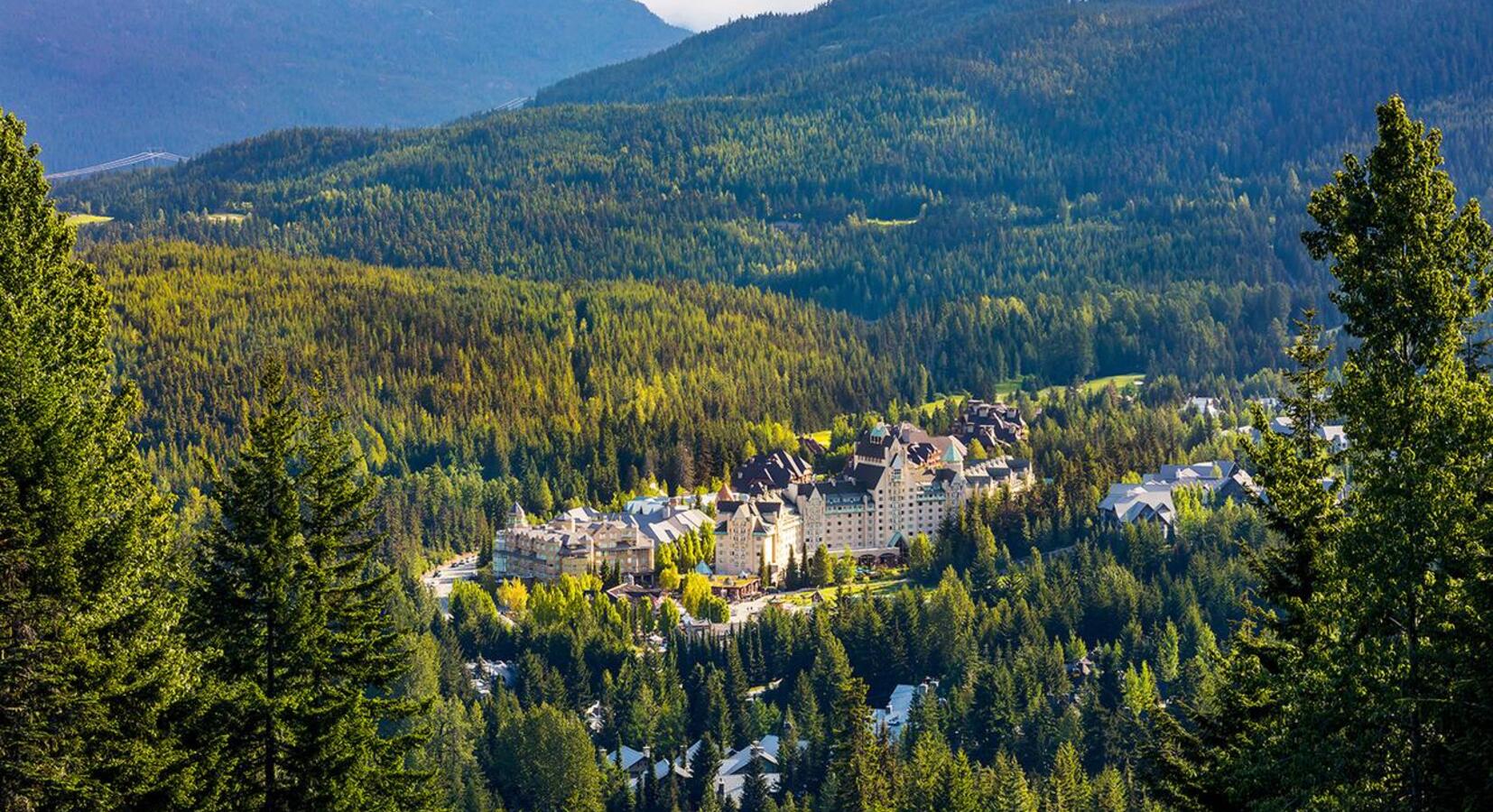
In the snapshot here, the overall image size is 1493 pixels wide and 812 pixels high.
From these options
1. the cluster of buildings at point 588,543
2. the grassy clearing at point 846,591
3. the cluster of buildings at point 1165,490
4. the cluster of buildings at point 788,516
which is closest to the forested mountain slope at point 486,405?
the cluster of buildings at point 788,516

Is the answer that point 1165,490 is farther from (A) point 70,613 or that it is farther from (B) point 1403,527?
(A) point 70,613

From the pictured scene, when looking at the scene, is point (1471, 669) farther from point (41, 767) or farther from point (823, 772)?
point (823, 772)

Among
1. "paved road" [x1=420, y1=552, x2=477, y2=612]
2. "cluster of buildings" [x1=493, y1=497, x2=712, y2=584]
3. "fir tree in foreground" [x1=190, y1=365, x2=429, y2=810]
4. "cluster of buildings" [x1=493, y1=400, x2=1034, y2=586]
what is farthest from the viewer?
"cluster of buildings" [x1=493, y1=400, x2=1034, y2=586]

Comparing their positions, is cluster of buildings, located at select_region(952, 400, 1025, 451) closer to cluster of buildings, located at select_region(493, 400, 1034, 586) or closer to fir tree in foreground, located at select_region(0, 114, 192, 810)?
cluster of buildings, located at select_region(493, 400, 1034, 586)

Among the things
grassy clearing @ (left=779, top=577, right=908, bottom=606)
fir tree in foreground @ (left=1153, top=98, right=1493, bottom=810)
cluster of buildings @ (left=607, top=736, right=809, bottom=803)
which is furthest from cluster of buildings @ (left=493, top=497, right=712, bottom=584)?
fir tree in foreground @ (left=1153, top=98, right=1493, bottom=810)

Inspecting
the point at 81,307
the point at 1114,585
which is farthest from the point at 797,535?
the point at 81,307

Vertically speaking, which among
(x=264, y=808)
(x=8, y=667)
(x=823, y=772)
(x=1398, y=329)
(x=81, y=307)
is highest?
(x=81, y=307)

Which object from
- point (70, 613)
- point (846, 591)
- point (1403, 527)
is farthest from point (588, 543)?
point (1403, 527)
